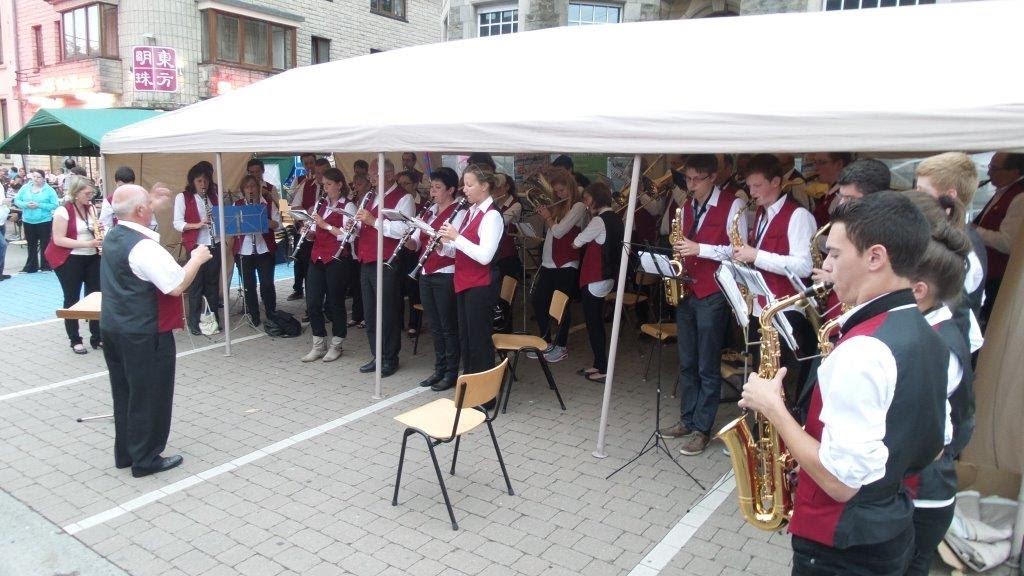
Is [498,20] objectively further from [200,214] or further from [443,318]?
[443,318]

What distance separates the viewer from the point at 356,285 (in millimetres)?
7676

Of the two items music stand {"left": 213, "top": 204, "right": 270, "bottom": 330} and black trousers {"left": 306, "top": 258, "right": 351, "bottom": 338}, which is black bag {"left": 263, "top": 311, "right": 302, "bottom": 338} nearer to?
music stand {"left": 213, "top": 204, "right": 270, "bottom": 330}

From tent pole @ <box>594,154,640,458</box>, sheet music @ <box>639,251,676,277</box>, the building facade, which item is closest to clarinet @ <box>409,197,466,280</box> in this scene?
tent pole @ <box>594,154,640,458</box>

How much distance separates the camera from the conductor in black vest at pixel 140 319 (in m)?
3.95

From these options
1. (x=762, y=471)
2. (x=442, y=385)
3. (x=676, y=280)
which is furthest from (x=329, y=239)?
(x=762, y=471)

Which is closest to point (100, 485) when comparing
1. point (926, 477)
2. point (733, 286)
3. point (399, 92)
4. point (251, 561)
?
point (251, 561)

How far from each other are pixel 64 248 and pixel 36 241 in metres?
6.61

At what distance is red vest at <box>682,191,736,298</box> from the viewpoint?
4379mm

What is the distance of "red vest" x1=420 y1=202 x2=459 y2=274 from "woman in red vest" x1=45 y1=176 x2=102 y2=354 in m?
3.60

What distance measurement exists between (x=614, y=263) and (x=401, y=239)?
199cm

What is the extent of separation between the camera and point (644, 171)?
8.35m

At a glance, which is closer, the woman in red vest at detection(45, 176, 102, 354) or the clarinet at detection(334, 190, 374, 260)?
the clarinet at detection(334, 190, 374, 260)

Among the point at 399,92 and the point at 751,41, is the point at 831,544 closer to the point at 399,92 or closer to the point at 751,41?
the point at 751,41

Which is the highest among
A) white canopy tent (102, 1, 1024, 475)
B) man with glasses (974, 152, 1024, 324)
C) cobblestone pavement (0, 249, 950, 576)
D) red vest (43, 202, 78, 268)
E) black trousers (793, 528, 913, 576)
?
white canopy tent (102, 1, 1024, 475)
